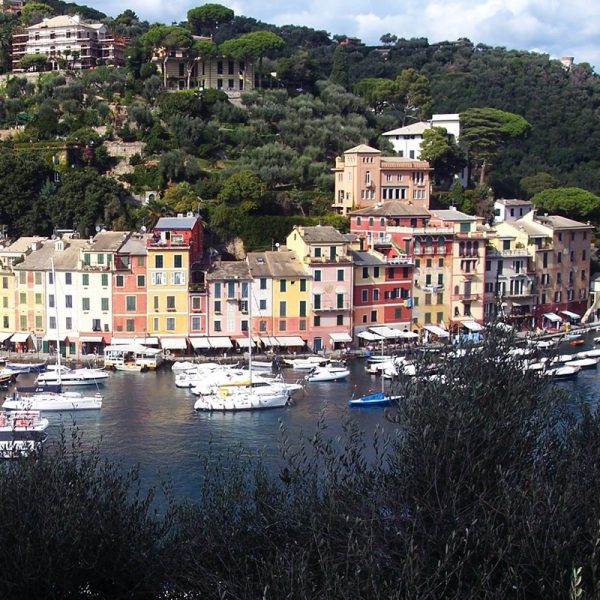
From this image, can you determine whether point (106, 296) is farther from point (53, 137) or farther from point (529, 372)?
point (529, 372)

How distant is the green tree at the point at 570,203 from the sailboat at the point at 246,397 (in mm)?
23845

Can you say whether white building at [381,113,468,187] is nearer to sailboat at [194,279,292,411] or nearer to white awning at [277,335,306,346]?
white awning at [277,335,306,346]

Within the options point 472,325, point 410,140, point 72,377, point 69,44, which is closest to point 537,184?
point 410,140

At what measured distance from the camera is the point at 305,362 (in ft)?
114

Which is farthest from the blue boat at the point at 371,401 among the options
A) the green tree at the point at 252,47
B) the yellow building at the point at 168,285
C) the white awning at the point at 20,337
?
the green tree at the point at 252,47

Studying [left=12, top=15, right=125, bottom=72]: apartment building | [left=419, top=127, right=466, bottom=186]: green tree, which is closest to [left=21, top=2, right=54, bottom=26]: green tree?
[left=12, top=15, right=125, bottom=72]: apartment building

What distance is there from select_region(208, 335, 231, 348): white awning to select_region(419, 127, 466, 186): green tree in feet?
60.7

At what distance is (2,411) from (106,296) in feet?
29.2

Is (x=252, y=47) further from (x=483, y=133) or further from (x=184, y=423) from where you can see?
(x=184, y=423)

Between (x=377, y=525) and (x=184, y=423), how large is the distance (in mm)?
15021

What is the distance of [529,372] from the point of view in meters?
16.8

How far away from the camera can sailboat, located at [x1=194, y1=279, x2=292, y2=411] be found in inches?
1153

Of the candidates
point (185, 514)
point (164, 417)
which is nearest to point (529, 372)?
point (185, 514)

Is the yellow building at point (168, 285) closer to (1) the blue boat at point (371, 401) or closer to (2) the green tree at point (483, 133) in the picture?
(1) the blue boat at point (371, 401)
